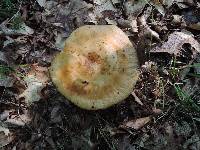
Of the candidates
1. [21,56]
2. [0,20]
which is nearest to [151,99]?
A: [21,56]

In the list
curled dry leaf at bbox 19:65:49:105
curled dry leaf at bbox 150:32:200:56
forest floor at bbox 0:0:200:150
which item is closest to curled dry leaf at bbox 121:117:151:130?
forest floor at bbox 0:0:200:150

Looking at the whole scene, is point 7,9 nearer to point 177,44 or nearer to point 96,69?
point 96,69

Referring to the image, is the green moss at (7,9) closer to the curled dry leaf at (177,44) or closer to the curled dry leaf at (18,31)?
the curled dry leaf at (18,31)

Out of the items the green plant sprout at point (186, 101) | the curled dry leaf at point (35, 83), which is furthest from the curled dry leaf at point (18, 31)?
the green plant sprout at point (186, 101)

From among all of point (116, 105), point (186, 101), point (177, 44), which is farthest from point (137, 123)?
point (177, 44)

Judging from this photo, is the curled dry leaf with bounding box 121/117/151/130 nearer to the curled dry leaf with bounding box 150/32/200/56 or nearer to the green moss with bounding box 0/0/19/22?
the curled dry leaf with bounding box 150/32/200/56

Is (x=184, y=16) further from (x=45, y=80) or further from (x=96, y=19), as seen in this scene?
(x=45, y=80)
